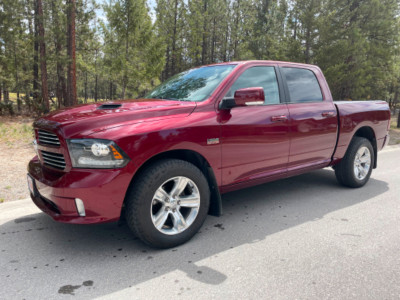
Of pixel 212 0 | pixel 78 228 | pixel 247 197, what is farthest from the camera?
pixel 212 0

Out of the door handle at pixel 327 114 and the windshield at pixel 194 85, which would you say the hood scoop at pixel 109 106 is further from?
the door handle at pixel 327 114

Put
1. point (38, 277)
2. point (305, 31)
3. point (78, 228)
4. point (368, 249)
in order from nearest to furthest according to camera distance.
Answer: point (38, 277) → point (368, 249) → point (78, 228) → point (305, 31)

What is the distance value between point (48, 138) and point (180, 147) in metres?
1.22

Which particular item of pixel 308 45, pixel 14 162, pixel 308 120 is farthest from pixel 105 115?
pixel 308 45

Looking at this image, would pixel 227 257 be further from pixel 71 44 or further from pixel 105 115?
pixel 71 44

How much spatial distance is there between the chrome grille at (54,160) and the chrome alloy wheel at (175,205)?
866mm

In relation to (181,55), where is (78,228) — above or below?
below

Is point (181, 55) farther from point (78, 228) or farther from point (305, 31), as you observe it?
point (78, 228)

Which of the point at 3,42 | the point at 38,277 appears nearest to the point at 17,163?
the point at 38,277

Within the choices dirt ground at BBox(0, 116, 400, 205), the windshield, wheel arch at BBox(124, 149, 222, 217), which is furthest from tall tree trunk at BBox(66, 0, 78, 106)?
wheel arch at BBox(124, 149, 222, 217)

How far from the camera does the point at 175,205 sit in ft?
9.55

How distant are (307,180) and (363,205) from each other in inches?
55.1

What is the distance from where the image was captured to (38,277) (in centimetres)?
244

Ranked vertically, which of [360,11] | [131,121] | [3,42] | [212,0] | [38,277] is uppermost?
[212,0]
